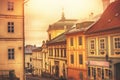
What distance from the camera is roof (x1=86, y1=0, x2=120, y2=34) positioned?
2748 centimetres

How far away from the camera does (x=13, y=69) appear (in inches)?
1071

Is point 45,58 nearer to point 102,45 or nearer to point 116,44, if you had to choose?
→ point 102,45

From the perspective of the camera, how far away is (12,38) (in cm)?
2742

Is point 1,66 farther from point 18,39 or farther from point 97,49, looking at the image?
point 97,49

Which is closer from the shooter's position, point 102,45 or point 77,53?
point 102,45

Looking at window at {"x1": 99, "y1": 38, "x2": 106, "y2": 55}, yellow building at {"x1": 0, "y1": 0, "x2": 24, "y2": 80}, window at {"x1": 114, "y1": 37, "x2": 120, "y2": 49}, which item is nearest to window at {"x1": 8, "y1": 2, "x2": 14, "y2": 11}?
yellow building at {"x1": 0, "y1": 0, "x2": 24, "y2": 80}

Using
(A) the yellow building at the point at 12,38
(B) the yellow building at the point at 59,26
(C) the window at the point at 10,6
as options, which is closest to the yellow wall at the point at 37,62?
(B) the yellow building at the point at 59,26

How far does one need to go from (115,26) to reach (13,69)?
10.8 m

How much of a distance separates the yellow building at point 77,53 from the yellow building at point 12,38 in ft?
29.4

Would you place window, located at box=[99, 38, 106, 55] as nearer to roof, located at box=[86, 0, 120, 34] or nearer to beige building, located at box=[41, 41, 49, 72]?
roof, located at box=[86, 0, 120, 34]

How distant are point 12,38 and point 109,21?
10201mm

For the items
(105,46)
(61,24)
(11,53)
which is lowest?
(11,53)

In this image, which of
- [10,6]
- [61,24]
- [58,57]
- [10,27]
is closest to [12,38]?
[10,27]

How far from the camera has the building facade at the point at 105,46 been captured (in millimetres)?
27156
